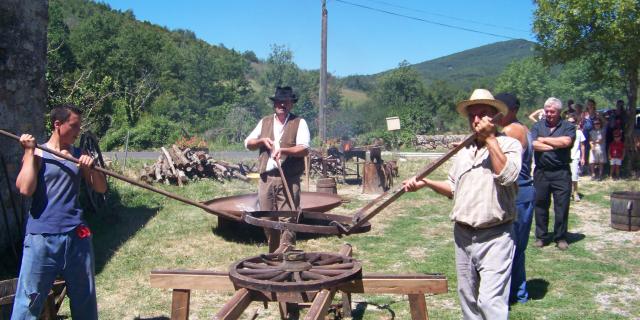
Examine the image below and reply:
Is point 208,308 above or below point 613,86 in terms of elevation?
Answer: below

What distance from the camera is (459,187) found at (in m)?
3.29

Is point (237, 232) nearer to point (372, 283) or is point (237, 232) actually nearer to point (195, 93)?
point (372, 283)

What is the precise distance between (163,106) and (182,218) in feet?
83.9

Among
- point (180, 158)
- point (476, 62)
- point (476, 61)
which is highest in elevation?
point (476, 61)

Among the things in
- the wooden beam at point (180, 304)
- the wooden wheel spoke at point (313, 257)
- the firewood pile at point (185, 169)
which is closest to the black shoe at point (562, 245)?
the wooden wheel spoke at point (313, 257)

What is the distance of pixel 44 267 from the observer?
3.25 m

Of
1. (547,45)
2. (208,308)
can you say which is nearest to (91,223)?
(208,308)

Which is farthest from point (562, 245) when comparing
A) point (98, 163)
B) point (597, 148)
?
point (597, 148)

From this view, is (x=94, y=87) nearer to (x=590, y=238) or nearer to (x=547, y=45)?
(x=547, y=45)

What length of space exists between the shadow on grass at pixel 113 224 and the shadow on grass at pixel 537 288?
14.2 feet

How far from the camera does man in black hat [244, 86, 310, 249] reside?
4.98 m

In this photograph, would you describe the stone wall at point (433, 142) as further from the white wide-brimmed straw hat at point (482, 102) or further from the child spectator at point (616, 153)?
the white wide-brimmed straw hat at point (482, 102)

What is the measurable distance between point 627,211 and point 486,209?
219 inches

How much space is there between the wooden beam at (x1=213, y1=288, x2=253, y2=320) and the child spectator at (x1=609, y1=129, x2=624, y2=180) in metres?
11.4
